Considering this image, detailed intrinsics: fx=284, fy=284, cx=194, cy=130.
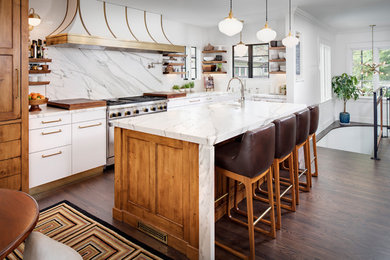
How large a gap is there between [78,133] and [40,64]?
1153 millimetres

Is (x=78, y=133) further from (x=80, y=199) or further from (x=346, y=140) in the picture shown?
(x=346, y=140)

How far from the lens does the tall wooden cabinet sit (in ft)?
8.91

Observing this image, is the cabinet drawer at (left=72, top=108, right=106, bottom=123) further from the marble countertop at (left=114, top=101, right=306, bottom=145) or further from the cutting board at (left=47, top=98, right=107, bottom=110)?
the marble countertop at (left=114, top=101, right=306, bottom=145)

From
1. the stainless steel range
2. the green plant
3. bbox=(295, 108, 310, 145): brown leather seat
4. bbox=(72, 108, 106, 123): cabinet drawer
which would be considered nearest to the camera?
bbox=(295, 108, 310, 145): brown leather seat

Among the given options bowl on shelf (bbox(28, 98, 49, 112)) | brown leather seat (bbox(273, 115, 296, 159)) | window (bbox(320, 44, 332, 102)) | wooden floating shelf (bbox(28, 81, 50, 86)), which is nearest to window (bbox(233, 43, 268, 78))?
window (bbox(320, 44, 332, 102))

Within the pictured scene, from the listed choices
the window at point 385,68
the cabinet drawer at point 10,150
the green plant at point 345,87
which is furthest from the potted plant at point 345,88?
the cabinet drawer at point 10,150

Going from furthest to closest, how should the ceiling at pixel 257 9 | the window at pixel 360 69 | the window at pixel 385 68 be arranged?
the window at pixel 360 69 < the window at pixel 385 68 < the ceiling at pixel 257 9

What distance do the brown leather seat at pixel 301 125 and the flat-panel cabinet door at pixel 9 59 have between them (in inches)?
112

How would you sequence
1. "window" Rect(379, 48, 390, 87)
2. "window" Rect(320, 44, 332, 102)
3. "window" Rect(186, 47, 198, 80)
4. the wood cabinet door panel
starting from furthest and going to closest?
"window" Rect(379, 48, 390, 87) → "window" Rect(320, 44, 332, 102) → "window" Rect(186, 47, 198, 80) → the wood cabinet door panel

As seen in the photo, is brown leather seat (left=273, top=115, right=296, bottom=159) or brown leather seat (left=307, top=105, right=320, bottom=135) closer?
brown leather seat (left=273, top=115, right=296, bottom=159)

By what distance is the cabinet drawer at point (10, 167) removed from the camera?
280 centimetres

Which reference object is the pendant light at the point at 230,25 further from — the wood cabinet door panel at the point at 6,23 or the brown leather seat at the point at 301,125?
the wood cabinet door panel at the point at 6,23

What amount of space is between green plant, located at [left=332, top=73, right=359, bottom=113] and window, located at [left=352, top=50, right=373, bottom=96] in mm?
354

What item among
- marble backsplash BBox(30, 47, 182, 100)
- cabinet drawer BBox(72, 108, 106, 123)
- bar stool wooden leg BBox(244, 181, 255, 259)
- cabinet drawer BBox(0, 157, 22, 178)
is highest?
marble backsplash BBox(30, 47, 182, 100)
